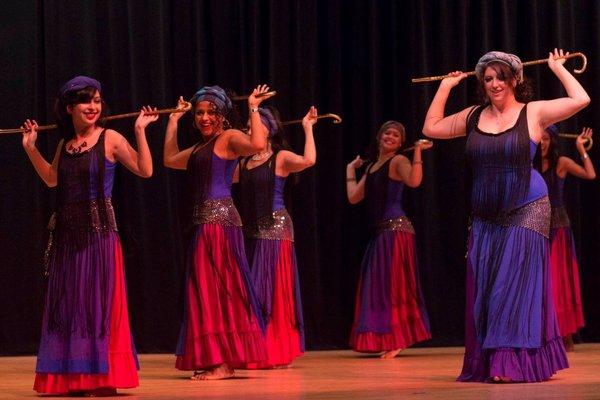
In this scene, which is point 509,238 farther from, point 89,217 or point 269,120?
point 269,120

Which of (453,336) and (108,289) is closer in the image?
(108,289)

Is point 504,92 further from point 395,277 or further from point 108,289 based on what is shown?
point 395,277

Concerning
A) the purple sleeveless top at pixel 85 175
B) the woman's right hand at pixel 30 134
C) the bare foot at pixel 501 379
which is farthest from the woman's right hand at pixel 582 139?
the woman's right hand at pixel 30 134

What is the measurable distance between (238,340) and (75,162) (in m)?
1.25

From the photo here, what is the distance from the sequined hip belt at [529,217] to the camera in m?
5.38

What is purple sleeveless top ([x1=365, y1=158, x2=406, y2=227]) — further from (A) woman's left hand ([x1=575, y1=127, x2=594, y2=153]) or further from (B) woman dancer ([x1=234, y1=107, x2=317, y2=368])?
(A) woman's left hand ([x1=575, y1=127, x2=594, y2=153])

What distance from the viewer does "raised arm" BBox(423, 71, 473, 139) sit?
560 centimetres

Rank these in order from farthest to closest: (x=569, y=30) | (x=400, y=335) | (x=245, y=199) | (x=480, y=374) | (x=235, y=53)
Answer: (x=569, y=30)
(x=235, y=53)
(x=400, y=335)
(x=245, y=199)
(x=480, y=374)

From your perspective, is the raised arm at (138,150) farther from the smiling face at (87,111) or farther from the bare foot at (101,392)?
the bare foot at (101,392)

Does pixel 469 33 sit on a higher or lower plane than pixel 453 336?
higher

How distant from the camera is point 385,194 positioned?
795 centimetres

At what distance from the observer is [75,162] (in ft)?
16.9

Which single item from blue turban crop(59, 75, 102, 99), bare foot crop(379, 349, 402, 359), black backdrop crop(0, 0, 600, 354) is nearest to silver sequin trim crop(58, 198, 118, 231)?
blue turban crop(59, 75, 102, 99)

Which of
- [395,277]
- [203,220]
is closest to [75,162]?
[203,220]
